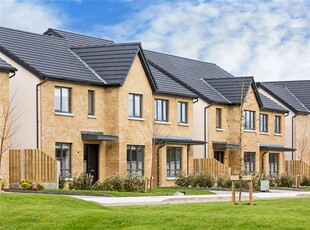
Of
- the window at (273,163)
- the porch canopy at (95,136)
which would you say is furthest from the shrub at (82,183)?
the window at (273,163)

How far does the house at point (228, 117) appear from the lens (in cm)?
5941

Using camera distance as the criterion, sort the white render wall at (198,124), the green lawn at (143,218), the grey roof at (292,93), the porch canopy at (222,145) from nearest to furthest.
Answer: the green lawn at (143,218)
the white render wall at (198,124)
the porch canopy at (222,145)
the grey roof at (292,93)

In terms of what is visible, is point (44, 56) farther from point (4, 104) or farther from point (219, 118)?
point (219, 118)

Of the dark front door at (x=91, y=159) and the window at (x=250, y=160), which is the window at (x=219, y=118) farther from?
the dark front door at (x=91, y=159)

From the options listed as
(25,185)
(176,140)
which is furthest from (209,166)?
(25,185)

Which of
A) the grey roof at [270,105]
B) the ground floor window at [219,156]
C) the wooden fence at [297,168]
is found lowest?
the wooden fence at [297,168]

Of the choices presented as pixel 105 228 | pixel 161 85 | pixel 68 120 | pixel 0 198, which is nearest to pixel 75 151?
pixel 68 120

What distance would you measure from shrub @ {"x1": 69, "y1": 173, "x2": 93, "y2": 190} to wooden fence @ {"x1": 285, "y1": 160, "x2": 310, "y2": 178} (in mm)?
27711

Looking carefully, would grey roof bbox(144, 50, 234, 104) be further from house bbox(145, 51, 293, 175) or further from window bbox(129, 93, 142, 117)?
window bbox(129, 93, 142, 117)

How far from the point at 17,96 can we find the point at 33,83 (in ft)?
3.69

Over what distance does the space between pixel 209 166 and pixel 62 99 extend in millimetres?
14937

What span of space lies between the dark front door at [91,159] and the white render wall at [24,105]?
15.4 ft

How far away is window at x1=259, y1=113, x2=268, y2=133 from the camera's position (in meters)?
66.0

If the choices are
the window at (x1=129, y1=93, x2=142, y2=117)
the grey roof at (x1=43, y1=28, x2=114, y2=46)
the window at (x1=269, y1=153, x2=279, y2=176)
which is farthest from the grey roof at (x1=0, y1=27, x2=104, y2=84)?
Result: the window at (x1=269, y1=153, x2=279, y2=176)
